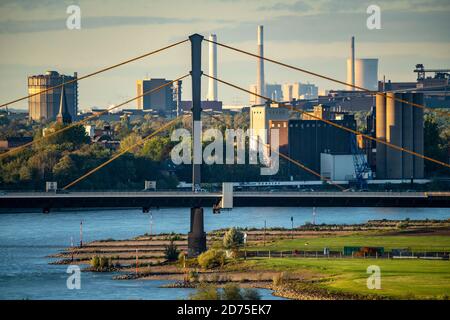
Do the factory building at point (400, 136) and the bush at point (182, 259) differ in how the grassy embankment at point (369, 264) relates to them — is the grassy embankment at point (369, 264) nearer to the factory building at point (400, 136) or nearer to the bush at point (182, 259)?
the bush at point (182, 259)

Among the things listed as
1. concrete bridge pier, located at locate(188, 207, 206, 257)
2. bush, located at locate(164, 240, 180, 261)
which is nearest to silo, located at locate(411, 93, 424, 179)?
concrete bridge pier, located at locate(188, 207, 206, 257)

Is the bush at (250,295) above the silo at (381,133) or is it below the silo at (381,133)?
below

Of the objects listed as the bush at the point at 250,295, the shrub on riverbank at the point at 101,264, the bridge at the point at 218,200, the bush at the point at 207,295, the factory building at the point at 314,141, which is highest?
the factory building at the point at 314,141

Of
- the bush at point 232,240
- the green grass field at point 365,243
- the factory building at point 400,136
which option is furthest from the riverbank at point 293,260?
the factory building at point 400,136

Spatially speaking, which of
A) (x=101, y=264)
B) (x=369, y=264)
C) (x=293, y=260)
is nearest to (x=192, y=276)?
(x=101, y=264)

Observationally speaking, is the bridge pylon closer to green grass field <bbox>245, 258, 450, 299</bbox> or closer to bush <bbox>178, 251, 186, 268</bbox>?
bush <bbox>178, 251, 186, 268</bbox>
